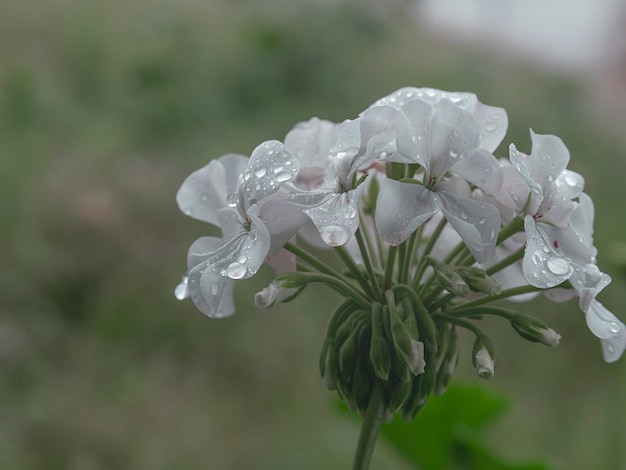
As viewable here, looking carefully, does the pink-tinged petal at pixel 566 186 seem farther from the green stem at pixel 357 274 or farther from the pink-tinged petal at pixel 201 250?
the pink-tinged petal at pixel 201 250

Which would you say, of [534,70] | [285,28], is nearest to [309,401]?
[285,28]

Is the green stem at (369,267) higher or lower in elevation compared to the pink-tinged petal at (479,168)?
lower

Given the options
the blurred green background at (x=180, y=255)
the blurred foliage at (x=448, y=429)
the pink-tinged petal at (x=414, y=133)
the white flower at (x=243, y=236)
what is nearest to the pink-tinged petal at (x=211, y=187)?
the white flower at (x=243, y=236)

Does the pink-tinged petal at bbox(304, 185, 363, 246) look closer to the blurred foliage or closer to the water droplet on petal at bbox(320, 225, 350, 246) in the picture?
the water droplet on petal at bbox(320, 225, 350, 246)

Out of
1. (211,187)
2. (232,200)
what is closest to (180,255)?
(211,187)

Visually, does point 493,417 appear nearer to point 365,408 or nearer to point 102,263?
point 365,408
